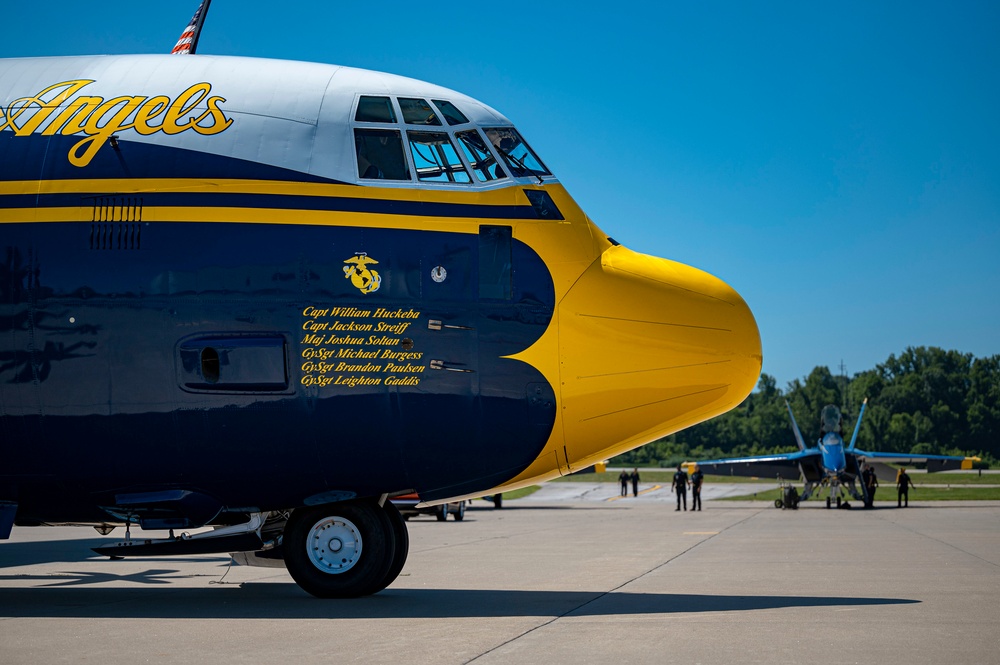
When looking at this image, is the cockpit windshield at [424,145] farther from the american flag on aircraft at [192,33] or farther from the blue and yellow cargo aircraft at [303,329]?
the american flag on aircraft at [192,33]

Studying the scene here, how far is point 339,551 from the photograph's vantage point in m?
12.0

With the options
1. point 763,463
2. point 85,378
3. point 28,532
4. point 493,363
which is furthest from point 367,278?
point 763,463

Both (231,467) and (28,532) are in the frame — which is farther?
(28,532)

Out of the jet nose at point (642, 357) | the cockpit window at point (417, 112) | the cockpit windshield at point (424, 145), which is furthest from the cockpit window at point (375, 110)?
the jet nose at point (642, 357)

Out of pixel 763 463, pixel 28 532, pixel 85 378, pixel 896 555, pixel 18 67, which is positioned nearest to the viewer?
pixel 85 378

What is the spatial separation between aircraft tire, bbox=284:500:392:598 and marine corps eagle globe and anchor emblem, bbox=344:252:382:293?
2.52 metres

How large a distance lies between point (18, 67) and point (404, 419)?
21.3 feet

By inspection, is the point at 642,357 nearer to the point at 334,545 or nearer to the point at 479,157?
the point at 479,157

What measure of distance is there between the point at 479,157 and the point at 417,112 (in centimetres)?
88

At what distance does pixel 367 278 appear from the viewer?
11578mm

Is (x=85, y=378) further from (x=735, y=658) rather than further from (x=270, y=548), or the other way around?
(x=735, y=658)

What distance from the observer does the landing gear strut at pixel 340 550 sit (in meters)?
11.9

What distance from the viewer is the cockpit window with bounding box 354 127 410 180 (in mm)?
11844

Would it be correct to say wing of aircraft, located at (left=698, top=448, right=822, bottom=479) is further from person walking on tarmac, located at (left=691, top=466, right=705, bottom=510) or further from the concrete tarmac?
the concrete tarmac
